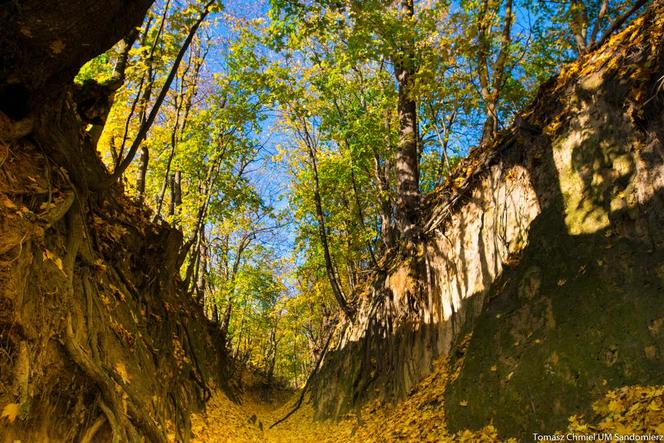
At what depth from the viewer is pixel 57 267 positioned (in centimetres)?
354

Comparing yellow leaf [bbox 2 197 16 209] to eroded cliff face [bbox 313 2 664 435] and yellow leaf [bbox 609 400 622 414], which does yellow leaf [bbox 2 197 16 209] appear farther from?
yellow leaf [bbox 609 400 622 414]

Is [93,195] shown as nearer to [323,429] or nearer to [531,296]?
[531,296]

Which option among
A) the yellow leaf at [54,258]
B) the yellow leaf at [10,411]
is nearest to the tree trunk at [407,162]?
the yellow leaf at [54,258]

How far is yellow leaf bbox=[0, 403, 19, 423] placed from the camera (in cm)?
252

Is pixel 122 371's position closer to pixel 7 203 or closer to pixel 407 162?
pixel 7 203

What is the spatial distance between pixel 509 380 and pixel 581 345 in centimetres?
95

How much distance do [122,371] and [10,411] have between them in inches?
66.6

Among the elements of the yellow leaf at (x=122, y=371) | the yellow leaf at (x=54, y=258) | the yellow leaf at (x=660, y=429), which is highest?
the yellow leaf at (x=54, y=258)

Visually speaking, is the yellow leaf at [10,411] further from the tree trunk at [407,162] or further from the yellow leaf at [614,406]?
the tree trunk at [407,162]

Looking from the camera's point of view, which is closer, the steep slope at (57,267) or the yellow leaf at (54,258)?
the steep slope at (57,267)

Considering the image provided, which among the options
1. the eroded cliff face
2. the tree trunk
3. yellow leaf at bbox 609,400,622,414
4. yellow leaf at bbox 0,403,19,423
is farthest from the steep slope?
the tree trunk

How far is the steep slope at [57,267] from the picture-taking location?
289cm

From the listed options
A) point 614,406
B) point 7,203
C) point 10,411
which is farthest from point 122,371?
point 614,406

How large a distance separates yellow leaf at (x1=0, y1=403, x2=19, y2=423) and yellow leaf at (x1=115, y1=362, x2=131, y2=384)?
4.93 ft
